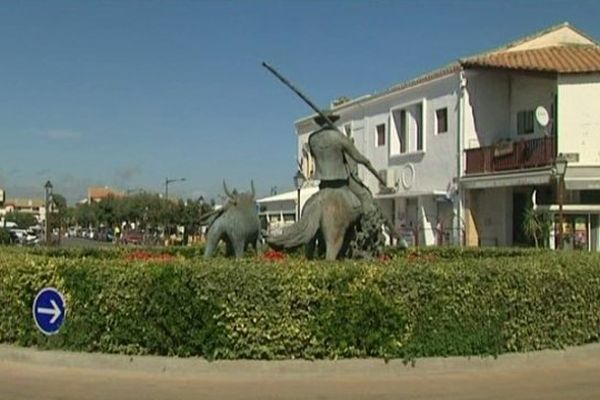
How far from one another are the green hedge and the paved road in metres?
0.18

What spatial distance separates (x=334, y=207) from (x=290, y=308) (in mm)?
3337

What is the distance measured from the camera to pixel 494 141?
31.6 meters

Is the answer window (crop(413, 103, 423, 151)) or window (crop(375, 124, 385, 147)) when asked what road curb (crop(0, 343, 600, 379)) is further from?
window (crop(375, 124, 385, 147))

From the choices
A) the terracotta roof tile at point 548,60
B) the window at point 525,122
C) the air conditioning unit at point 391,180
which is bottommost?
the air conditioning unit at point 391,180

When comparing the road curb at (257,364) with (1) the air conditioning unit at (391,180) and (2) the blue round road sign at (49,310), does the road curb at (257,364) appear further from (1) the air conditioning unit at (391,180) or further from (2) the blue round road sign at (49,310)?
(1) the air conditioning unit at (391,180)

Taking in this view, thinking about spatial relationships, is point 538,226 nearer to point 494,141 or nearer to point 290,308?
point 494,141

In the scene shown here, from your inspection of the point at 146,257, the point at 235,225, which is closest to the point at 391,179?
the point at 146,257

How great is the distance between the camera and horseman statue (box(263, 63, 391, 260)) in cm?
1165

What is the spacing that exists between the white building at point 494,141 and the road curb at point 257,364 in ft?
64.0

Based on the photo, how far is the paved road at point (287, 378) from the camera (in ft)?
24.8

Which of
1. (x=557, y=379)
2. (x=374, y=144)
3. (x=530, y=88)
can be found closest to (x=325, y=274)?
(x=557, y=379)

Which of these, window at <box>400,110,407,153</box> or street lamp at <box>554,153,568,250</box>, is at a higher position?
window at <box>400,110,407,153</box>

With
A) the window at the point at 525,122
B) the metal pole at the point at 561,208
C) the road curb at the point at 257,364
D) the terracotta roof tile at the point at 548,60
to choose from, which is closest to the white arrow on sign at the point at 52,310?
the road curb at the point at 257,364

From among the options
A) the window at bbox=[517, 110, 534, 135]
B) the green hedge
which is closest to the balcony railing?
the window at bbox=[517, 110, 534, 135]
